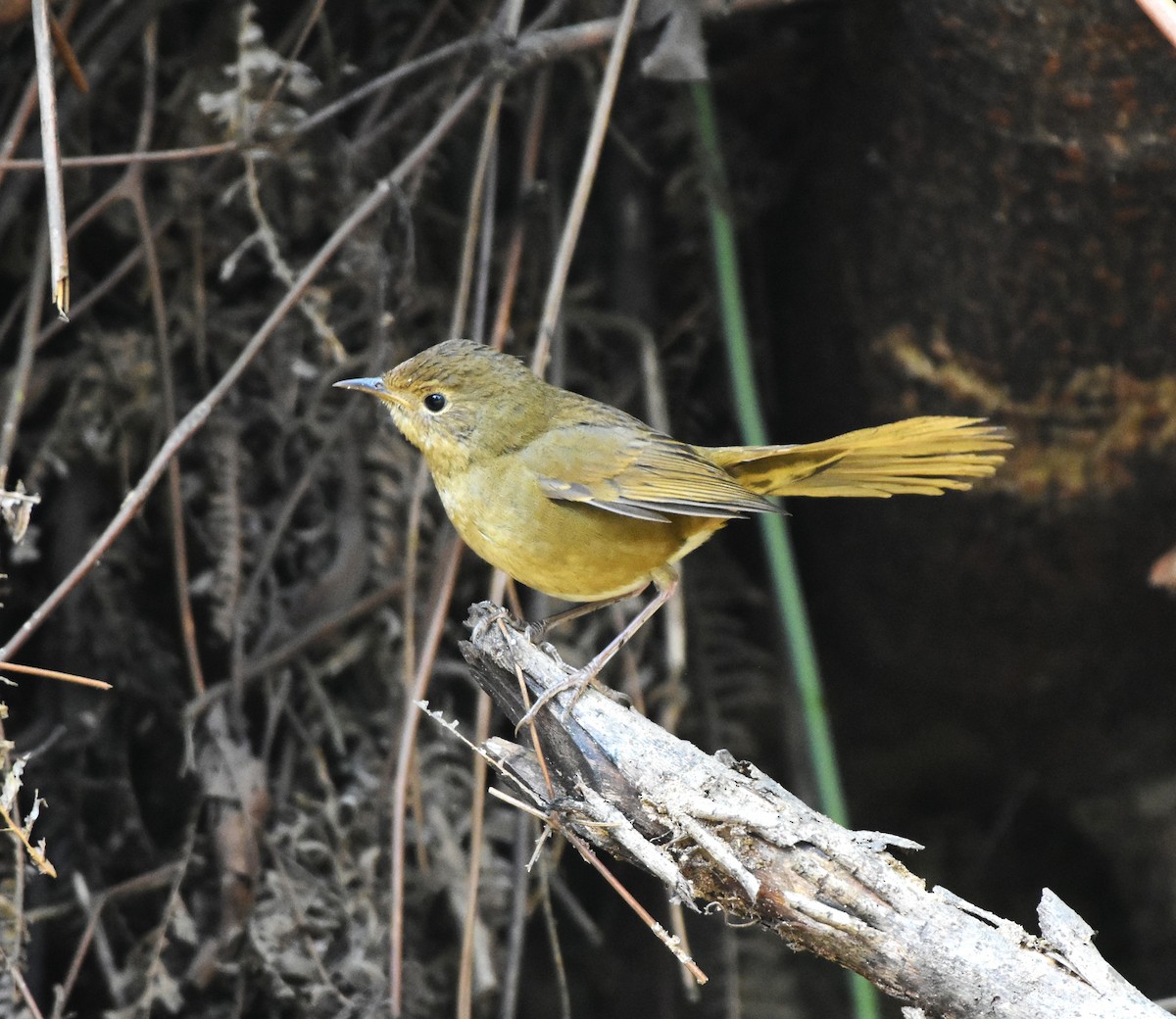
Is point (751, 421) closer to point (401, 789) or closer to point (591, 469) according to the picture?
point (591, 469)

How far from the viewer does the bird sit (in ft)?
8.88

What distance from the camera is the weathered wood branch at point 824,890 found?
1.73 metres

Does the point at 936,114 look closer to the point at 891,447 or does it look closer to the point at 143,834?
the point at 891,447

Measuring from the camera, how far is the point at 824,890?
1804mm

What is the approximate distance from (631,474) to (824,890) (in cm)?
118

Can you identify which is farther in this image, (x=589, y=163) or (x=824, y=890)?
(x=589, y=163)

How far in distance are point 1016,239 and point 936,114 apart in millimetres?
332

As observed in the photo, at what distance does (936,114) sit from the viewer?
9.83 ft

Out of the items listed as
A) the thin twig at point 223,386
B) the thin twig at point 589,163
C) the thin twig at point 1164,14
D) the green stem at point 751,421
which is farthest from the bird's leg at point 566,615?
the thin twig at point 1164,14

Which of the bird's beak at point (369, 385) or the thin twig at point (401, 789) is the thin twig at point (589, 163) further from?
the thin twig at point (401, 789)

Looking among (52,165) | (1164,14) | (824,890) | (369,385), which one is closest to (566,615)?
(369,385)

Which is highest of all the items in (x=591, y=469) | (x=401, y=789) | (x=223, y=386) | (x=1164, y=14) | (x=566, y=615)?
(x=1164, y=14)

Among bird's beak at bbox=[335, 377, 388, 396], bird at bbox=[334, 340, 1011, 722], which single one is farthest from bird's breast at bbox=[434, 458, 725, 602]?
bird's beak at bbox=[335, 377, 388, 396]

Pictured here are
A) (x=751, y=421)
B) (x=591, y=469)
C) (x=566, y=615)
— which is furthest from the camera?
(x=751, y=421)
